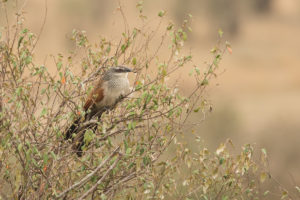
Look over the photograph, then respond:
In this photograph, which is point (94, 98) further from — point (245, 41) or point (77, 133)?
point (245, 41)

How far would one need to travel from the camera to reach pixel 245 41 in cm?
4044

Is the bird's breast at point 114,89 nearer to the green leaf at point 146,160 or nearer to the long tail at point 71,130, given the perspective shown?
the long tail at point 71,130

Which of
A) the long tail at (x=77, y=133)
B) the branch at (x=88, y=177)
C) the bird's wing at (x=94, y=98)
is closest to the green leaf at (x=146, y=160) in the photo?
the branch at (x=88, y=177)

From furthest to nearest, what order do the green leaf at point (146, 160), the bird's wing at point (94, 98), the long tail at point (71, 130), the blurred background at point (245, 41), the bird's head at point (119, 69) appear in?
the blurred background at point (245, 41), the bird's wing at point (94, 98), the bird's head at point (119, 69), the long tail at point (71, 130), the green leaf at point (146, 160)

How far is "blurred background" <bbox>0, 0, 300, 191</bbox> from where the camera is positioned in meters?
30.2

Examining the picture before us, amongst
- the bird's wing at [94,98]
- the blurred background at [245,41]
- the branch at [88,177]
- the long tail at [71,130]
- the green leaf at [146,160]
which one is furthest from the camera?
the blurred background at [245,41]

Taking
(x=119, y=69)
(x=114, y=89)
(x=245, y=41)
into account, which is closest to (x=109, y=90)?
(x=114, y=89)

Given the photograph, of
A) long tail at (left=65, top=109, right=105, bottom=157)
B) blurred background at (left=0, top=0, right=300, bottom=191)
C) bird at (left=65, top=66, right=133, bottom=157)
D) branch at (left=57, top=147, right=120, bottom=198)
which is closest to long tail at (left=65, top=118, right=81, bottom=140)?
long tail at (left=65, top=109, right=105, bottom=157)

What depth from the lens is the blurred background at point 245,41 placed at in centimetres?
3017

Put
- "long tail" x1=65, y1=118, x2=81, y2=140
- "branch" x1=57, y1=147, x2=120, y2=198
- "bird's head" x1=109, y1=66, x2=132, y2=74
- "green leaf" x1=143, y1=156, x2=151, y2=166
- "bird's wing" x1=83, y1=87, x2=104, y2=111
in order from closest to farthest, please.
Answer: "branch" x1=57, y1=147, x2=120, y2=198 < "green leaf" x1=143, y1=156, x2=151, y2=166 < "long tail" x1=65, y1=118, x2=81, y2=140 < "bird's head" x1=109, y1=66, x2=132, y2=74 < "bird's wing" x1=83, y1=87, x2=104, y2=111

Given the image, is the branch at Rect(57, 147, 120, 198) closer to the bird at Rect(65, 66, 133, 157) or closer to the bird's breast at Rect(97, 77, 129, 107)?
the bird at Rect(65, 66, 133, 157)

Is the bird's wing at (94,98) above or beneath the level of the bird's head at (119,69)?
beneath

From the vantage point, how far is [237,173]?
22.1 ft

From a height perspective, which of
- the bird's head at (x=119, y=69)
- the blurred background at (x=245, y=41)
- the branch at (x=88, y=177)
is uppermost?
the bird's head at (x=119, y=69)
